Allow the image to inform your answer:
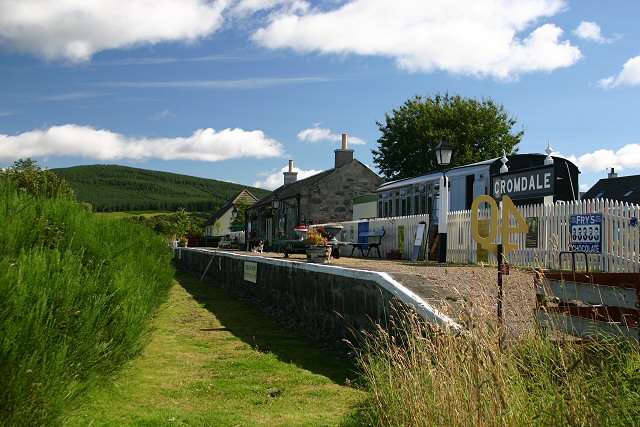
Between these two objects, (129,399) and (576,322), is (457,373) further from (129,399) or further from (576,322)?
(129,399)

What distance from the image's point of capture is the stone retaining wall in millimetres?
8719

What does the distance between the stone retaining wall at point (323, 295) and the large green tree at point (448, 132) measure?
103 feet

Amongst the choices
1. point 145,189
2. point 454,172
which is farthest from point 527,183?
point 145,189

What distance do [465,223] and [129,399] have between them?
1223 cm

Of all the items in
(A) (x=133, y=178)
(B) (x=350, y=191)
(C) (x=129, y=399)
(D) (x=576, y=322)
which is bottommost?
(C) (x=129, y=399)

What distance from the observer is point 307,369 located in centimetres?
902

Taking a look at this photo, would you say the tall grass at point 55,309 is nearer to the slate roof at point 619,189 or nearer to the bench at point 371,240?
→ the bench at point 371,240

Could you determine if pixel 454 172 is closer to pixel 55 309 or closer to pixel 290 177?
pixel 55 309

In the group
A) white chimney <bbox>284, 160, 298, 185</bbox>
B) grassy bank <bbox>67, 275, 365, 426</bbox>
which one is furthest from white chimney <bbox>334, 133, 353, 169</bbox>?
grassy bank <bbox>67, 275, 365, 426</bbox>

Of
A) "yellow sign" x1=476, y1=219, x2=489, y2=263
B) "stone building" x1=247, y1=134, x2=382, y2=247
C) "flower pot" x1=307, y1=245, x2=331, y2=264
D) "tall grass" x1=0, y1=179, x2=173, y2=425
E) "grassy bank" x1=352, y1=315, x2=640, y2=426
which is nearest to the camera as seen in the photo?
"grassy bank" x1=352, y1=315, x2=640, y2=426

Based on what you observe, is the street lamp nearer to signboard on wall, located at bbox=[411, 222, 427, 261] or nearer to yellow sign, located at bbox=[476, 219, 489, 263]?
yellow sign, located at bbox=[476, 219, 489, 263]

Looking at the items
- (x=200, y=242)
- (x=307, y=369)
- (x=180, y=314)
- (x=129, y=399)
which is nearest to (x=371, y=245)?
(x=180, y=314)

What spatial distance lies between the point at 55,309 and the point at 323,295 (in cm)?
656

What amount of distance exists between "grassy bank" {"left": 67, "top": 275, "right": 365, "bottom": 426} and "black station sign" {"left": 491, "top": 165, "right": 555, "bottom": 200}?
5.33m
